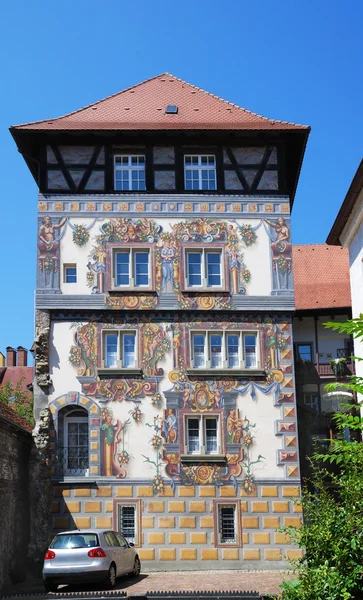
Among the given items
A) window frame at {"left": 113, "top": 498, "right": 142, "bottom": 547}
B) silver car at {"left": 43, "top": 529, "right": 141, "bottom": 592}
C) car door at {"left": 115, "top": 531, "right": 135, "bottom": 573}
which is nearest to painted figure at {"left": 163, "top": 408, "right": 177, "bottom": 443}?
window frame at {"left": 113, "top": 498, "right": 142, "bottom": 547}

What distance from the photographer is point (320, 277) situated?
42.9 m

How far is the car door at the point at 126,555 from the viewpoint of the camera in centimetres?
2394

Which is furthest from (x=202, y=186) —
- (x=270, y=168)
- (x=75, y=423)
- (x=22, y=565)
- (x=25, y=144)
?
(x=22, y=565)

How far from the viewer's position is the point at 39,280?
30.9 m

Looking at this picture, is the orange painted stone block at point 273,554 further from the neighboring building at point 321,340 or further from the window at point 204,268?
the window at point 204,268

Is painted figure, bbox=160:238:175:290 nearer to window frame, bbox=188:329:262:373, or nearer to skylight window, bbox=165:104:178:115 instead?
window frame, bbox=188:329:262:373

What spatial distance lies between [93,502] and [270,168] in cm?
1342

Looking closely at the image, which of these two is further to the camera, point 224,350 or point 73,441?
point 224,350

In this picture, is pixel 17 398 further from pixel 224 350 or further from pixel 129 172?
pixel 224 350

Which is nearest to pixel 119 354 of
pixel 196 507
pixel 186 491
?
→ pixel 186 491

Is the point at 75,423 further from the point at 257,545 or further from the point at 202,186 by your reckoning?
the point at 202,186

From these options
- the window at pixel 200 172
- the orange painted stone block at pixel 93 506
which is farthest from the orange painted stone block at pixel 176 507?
the window at pixel 200 172

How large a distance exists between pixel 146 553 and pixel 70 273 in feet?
32.4

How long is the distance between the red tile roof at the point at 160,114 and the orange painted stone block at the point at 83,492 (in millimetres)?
12596
